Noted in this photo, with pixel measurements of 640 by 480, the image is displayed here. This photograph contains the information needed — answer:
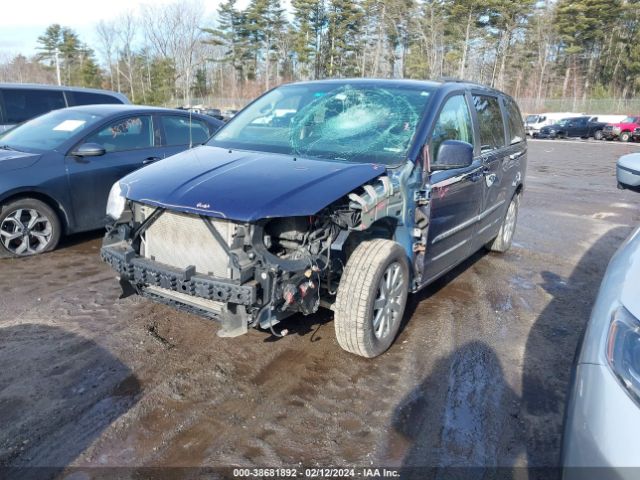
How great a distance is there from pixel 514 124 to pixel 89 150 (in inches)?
189

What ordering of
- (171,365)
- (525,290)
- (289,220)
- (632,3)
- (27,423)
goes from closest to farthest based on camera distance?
(27,423) < (289,220) < (171,365) < (525,290) < (632,3)

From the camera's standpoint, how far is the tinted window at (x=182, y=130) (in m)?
6.47

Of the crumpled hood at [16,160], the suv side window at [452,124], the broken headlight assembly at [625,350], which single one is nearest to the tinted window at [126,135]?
the crumpled hood at [16,160]

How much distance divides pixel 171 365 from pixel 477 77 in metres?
58.8

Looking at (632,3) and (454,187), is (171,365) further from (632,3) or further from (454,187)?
(632,3)

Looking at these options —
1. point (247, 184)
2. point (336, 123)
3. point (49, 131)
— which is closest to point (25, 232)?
point (49, 131)

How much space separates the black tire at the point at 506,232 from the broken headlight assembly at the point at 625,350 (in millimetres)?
4204

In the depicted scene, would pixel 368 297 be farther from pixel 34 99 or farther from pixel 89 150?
pixel 34 99

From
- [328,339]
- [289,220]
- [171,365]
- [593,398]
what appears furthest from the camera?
[328,339]

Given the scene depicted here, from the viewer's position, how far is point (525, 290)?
5.14 meters

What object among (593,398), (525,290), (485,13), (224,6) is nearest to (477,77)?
(485,13)

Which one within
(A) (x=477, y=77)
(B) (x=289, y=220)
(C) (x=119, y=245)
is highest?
(A) (x=477, y=77)

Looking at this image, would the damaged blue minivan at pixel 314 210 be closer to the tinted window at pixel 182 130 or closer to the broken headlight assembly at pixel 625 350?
the broken headlight assembly at pixel 625 350

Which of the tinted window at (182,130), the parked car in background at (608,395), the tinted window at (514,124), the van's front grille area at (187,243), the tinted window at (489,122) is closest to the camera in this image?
the parked car in background at (608,395)
